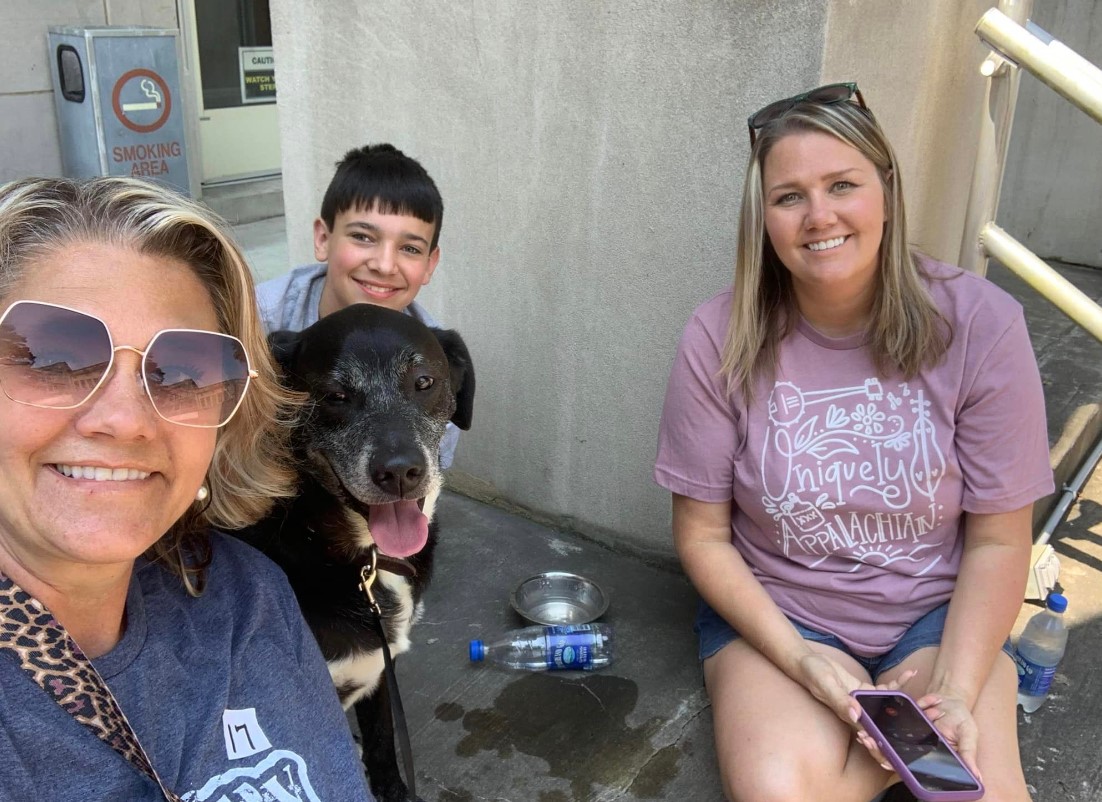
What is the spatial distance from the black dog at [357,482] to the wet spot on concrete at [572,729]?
0.32 m

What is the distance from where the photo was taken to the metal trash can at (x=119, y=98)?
588 centimetres

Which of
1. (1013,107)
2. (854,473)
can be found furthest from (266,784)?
(1013,107)

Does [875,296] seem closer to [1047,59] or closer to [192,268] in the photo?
[1047,59]

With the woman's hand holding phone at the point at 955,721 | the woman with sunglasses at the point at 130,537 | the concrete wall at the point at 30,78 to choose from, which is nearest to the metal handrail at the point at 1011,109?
the woman's hand holding phone at the point at 955,721

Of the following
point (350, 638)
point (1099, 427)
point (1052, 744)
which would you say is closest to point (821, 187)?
point (350, 638)

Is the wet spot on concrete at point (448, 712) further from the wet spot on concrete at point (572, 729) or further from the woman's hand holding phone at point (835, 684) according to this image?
the woman's hand holding phone at point (835, 684)

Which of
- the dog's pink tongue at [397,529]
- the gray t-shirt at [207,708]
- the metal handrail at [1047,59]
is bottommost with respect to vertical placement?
the dog's pink tongue at [397,529]

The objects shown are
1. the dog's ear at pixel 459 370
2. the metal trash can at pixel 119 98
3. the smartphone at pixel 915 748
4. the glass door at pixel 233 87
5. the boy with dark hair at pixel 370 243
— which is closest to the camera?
the smartphone at pixel 915 748

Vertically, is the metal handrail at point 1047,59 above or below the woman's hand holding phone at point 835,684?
above

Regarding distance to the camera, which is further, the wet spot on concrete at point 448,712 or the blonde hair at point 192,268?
the wet spot on concrete at point 448,712

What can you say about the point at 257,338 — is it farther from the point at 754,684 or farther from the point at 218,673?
the point at 754,684

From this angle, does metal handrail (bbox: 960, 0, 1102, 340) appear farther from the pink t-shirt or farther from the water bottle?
the water bottle

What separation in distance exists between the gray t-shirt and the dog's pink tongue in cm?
59

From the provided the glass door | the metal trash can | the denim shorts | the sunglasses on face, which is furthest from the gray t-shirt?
the glass door
